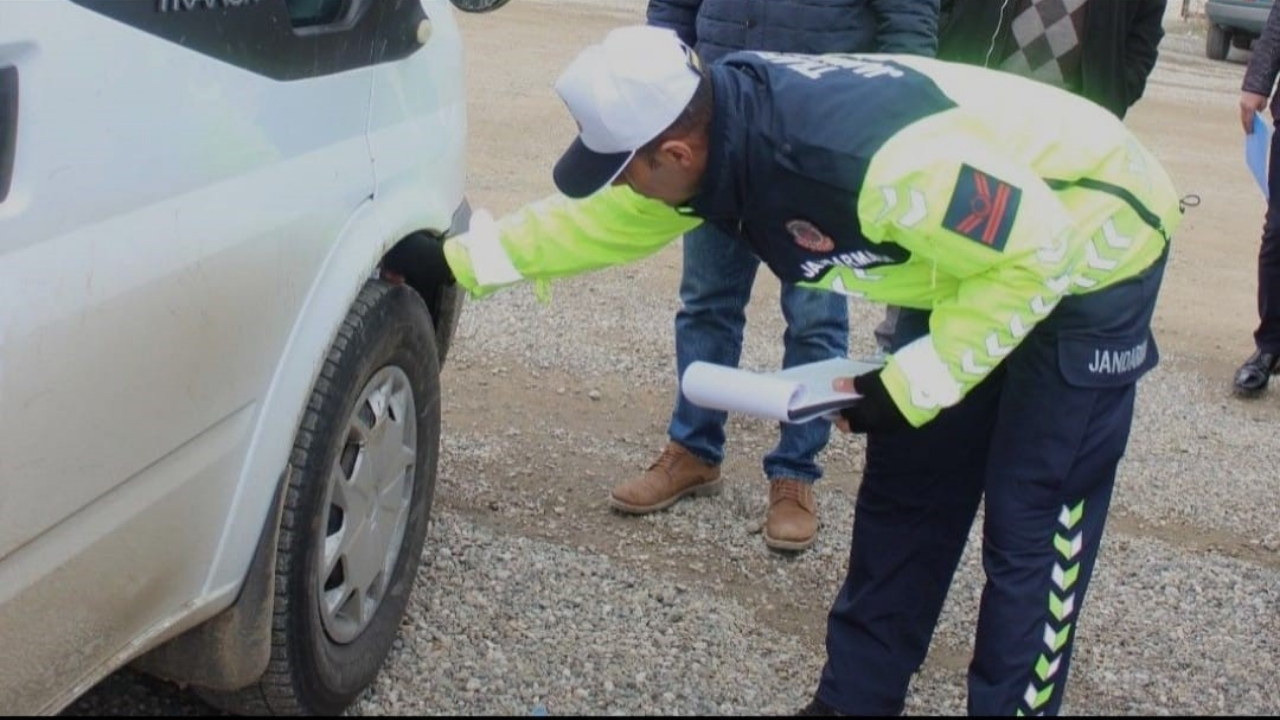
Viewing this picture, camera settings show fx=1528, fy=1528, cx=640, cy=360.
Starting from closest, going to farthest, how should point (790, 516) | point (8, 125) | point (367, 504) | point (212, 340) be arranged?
point (8, 125) → point (212, 340) → point (367, 504) → point (790, 516)

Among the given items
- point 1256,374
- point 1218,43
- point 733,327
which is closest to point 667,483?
point 733,327

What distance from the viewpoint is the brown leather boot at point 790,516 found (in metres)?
4.12

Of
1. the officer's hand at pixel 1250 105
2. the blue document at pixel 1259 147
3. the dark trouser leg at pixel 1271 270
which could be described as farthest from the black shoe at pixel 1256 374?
the officer's hand at pixel 1250 105

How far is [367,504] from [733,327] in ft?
4.82

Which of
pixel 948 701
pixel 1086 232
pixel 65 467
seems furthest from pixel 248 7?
pixel 948 701

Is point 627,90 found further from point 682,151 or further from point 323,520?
point 323,520

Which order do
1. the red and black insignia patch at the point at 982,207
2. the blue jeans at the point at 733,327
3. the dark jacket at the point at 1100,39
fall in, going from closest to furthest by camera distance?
the red and black insignia patch at the point at 982,207 → the blue jeans at the point at 733,327 → the dark jacket at the point at 1100,39

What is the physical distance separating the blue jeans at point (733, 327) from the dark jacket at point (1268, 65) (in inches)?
89.7

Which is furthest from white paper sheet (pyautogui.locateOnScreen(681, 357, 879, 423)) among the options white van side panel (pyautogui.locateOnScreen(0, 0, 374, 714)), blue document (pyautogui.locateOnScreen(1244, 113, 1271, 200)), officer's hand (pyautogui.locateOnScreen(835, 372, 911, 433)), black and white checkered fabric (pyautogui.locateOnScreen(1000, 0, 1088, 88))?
blue document (pyautogui.locateOnScreen(1244, 113, 1271, 200))

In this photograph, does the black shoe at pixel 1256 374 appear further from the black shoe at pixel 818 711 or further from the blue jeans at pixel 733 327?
the black shoe at pixel 818 711

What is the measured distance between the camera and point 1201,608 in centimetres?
401

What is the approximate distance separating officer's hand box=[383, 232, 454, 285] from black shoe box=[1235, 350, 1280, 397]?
354 cm

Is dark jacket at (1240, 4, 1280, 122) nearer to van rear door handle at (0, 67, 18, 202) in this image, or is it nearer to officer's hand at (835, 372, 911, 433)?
officer's hand at (835, 372, 911, 433)

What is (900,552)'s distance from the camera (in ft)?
10.2
